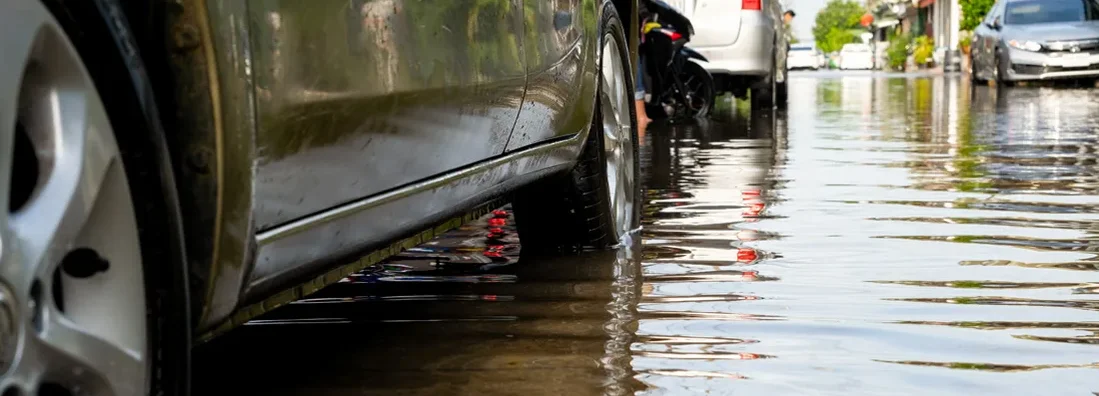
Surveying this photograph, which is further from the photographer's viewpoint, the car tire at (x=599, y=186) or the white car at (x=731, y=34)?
the white car at (x=731, y=34)

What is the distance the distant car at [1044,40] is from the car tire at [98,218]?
21.9 metres

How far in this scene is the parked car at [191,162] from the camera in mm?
1858

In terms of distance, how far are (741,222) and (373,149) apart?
3377 millimetres

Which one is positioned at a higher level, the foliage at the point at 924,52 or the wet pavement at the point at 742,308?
the wet pavement at the point at 742,308

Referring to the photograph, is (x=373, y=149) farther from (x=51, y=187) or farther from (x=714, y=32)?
(x=714, y=32)

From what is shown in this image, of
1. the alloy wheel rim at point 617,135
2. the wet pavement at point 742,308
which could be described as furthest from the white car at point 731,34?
the alloy wheel rim at point 617,135

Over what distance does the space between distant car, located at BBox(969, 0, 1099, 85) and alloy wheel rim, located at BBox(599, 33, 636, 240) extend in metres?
18.5

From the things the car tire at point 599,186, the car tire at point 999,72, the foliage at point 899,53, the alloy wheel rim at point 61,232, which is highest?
the alloy wheel rim at point 61,232

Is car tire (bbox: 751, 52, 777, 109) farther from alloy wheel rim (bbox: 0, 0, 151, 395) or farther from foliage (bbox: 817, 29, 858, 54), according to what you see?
foliage (bbox: 817, 29, 858, 54)

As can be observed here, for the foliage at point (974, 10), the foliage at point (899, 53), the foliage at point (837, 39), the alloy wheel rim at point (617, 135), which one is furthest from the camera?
the foliage at point (837, 39)

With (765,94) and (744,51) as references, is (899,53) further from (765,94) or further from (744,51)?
(744,51)

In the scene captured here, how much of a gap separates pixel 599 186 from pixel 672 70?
353 inches

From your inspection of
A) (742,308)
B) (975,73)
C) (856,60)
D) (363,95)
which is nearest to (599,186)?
(742,308)

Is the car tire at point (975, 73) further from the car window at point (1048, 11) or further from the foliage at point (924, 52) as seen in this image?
the foliage at point (924, 52)
